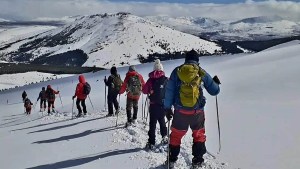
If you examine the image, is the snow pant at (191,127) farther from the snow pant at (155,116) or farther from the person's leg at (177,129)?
the snow pant at (155,116)

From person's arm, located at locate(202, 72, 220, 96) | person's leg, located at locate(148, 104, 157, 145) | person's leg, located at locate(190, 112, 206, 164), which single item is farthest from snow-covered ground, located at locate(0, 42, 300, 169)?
person's arm, located at locate(202, 72, 220, 96)

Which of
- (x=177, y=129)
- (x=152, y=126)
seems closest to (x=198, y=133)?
(x=177, y=129)

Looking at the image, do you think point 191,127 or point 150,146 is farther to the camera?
point 150,146

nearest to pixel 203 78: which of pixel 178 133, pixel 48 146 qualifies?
pixel 178 133

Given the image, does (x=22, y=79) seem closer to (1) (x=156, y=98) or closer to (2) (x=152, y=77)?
(2) (x=152, y=77)

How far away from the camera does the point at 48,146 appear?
42.6 feet

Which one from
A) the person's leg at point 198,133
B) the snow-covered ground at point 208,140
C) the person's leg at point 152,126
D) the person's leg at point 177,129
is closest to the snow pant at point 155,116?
the person's leg at point 152,126

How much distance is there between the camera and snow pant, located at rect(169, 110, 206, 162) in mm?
8758

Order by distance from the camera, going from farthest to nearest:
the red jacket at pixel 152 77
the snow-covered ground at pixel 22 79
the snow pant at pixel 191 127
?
the snow-covered ground at pixel 22 79 < the red jacket at pixel 152 77 < the snow pant at pixel 191 127

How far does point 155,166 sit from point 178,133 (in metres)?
1.32

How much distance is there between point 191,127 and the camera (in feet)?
29.2

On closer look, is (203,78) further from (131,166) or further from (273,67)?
(273,67)

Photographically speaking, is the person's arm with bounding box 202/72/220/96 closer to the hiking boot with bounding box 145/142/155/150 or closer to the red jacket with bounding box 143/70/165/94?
the red jacket with bounding box 143/70/165/94

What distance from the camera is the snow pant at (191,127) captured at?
8.76 meters
